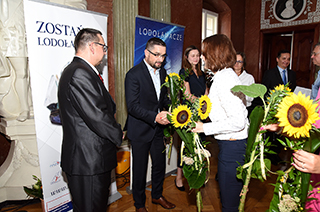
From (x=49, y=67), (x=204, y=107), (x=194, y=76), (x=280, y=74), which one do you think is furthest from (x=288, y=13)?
(x=49, y=67)

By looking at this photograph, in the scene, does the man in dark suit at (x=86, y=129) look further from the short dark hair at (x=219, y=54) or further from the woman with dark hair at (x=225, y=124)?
the short dark hair at (x=219, y=54)

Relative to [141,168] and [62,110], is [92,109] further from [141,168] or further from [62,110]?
[141,168]

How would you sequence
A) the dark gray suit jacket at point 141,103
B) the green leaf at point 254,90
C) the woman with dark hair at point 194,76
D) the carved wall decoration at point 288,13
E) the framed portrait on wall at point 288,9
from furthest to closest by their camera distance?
the framed portrait on wall at point 288,9, the carved wall decoration at point 288,13, the woman with dark hair at point 194,76, the dark gray suit jacket at point 141,103, the green leaf at point 254,90

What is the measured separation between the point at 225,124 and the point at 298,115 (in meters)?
0.56

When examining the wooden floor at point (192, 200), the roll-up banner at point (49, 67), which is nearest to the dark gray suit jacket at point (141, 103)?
the roll-up banner at point (49, 67)

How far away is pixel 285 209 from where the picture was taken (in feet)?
3.26

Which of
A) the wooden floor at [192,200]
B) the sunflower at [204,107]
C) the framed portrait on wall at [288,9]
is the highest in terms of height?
the framed portrait on wall at [288,9]

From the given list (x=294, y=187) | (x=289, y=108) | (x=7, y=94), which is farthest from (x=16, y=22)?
(x=294, y=187)

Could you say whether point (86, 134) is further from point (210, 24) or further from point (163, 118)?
point (210, 24)

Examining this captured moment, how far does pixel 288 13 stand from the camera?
6184 mm

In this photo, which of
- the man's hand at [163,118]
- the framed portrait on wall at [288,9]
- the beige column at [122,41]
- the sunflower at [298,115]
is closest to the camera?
the sunflower at [298,115]

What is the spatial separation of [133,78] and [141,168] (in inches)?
38.2

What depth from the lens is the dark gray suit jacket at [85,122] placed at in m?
1.53

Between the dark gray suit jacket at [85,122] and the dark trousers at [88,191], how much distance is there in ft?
0.21
